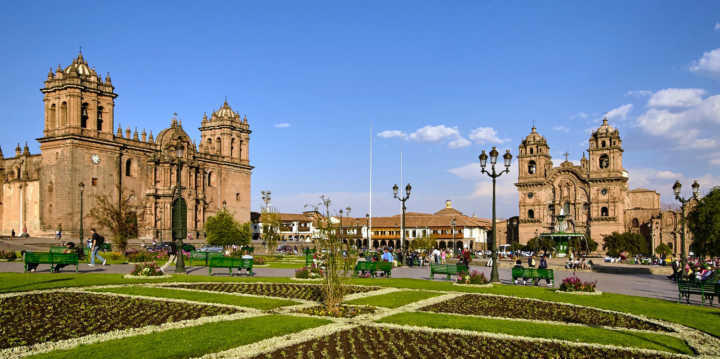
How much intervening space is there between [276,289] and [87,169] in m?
44.0

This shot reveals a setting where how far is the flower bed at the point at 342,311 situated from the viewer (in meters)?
13.1

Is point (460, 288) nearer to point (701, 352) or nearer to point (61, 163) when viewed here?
point (701, 352)

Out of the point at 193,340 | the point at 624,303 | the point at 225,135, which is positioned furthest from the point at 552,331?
the point at 225,135

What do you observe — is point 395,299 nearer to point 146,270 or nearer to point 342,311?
point 342,311

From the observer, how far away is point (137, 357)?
27.8ft

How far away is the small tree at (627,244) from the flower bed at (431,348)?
64268mm

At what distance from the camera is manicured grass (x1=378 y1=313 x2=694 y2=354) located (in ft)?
34.7

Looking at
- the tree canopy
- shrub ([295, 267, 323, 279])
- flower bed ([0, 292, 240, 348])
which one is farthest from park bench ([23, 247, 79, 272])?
the tree canopy

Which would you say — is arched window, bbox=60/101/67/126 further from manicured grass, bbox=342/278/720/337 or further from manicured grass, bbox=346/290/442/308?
manicured grass, bbox=346/290/442/308

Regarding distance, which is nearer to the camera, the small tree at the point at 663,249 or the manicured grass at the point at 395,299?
the manicured grass at the point at 395,299

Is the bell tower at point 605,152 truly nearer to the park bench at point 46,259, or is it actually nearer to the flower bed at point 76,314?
the park bench at point 46,259

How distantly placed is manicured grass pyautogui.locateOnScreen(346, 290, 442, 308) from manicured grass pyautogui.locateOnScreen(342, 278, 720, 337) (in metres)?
1.98

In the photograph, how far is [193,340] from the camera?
977cm

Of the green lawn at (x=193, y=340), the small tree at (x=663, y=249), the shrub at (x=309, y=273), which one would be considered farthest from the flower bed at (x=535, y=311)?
the small tree at (x=663, y=249)
